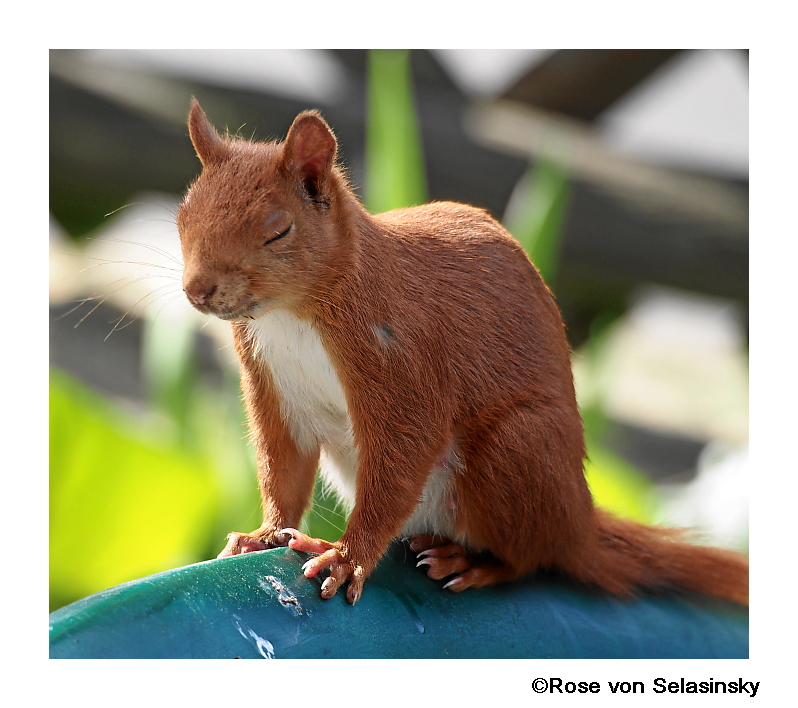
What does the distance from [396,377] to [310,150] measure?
243mm

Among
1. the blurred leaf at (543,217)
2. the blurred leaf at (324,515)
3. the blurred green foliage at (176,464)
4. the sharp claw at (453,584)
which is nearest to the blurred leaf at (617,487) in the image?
the blurred green foliage at (176,464)

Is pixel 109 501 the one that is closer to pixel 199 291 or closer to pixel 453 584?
pixel 453 584

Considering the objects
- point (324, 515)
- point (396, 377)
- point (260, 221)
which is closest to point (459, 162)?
point (324, 515)

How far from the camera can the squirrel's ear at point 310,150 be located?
0.78m

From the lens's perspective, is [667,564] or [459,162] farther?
[459,162]

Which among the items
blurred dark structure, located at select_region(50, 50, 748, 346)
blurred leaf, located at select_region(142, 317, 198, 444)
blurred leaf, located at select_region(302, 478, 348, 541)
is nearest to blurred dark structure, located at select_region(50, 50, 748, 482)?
blurred dark structure, located at select_region(50, 50, 748, 346)

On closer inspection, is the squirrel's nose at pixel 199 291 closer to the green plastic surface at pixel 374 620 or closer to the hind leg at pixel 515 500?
the green plastic surface at pixel 374 620

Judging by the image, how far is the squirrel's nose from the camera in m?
0.73

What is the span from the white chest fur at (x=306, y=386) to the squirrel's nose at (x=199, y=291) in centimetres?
13

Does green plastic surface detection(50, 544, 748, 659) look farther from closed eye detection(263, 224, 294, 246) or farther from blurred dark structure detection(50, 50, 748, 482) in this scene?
blurred dark structure detection(50, 50, 748, 482)

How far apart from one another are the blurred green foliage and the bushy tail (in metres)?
0.19

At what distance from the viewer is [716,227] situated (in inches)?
99.7

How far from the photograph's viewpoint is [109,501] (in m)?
1.48

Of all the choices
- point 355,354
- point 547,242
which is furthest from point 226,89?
point 355,354
